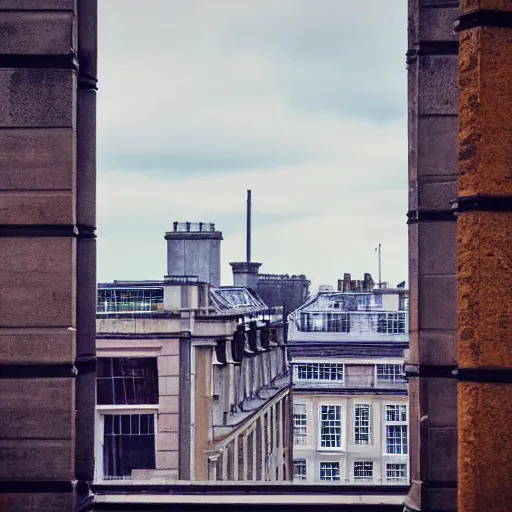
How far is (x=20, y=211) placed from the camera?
4.97 meters

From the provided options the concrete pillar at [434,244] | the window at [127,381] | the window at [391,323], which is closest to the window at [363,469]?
the window at [391,323]

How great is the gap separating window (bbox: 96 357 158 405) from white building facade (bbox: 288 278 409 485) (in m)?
12.4

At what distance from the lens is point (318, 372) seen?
29.0m

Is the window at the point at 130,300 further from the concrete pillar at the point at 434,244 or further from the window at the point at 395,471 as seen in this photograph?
the window at the point at 395,471

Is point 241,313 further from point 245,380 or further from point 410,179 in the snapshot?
point 410,179

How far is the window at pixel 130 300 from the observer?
17078mm

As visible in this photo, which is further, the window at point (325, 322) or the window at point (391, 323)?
the window at point (391, 323)

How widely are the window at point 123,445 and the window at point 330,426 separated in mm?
12875

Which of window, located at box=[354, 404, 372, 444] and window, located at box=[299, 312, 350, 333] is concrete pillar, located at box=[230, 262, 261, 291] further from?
window, located at box=[354, 404, 372, 444]

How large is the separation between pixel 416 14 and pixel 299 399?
947 inches

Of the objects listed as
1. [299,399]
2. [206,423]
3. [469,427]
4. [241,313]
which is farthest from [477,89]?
[299,399]

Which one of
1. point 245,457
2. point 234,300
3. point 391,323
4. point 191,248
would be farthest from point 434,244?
point 391,323

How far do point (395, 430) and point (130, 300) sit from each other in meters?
13.8

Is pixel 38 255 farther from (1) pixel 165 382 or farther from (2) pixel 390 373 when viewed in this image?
(2) pixel 390 373
